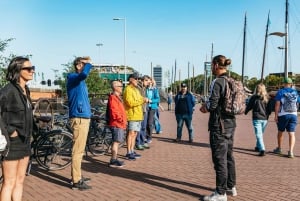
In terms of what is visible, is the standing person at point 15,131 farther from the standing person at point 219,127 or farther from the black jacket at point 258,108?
the black jacket at point 258,108

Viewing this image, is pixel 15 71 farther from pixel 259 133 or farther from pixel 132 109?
pixel 259 133

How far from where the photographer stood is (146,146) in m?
10.1

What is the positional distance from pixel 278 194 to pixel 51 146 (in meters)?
4.03

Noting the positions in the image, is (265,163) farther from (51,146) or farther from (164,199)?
(51,146)

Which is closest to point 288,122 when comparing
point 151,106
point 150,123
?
point 150,123

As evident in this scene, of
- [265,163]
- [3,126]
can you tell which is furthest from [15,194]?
[265,163]

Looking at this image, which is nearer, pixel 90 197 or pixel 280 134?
pixel 90 197

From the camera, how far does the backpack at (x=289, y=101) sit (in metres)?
8.74

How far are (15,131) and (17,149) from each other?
0.19 metres

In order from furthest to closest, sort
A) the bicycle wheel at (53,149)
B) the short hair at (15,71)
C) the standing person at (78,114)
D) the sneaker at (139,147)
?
the sneaker at (139,147) → the bicycle wheel at (53,149) → the standing person at (78,114) → the short hair at (15,71)

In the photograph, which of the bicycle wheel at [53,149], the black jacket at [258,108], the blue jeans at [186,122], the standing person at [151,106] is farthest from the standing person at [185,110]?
the bicycle wheel at [53,149]

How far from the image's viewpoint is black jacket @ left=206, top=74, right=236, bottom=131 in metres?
5.19

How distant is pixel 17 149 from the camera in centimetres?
396

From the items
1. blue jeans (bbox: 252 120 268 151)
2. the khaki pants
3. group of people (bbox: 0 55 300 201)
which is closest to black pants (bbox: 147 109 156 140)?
group of people (bbox: 0 55 300 201)
